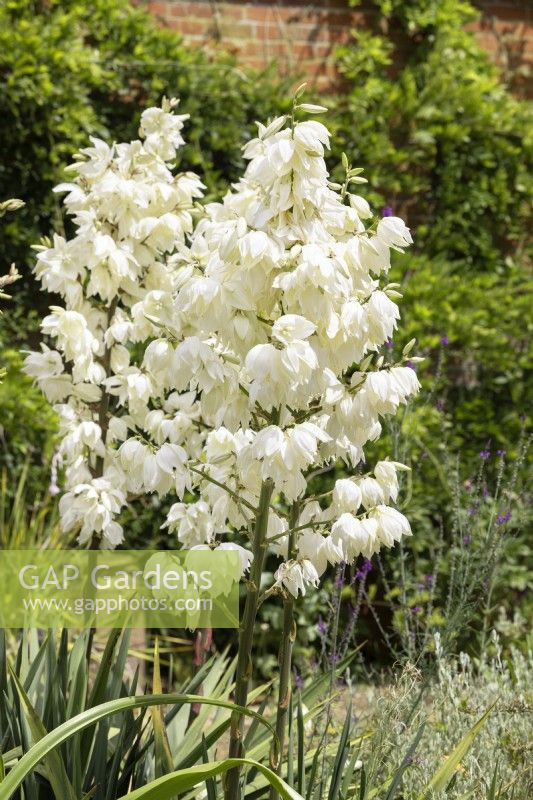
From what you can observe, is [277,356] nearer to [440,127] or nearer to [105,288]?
[105,288]

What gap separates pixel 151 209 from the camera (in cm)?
276

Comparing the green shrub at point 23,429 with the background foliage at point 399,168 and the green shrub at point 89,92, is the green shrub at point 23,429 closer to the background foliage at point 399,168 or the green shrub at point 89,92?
the background foliage at point 399,168

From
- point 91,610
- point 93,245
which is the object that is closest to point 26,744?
point 91,610

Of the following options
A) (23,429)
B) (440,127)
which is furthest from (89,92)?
(440,127)

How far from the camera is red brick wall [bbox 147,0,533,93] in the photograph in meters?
5.07

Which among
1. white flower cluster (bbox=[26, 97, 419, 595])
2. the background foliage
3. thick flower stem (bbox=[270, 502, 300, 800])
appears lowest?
thick flower stem (bbox=[270, 502, 300, 800])

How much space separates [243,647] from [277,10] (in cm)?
400

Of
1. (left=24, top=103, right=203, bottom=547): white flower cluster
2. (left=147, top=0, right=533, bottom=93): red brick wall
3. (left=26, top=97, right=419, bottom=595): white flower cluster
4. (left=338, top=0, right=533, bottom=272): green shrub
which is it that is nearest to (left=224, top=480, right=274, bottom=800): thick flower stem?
(left=26, top=97, right=419, bottom=595): white flower cluster

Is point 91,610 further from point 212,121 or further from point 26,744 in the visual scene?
point 212,121

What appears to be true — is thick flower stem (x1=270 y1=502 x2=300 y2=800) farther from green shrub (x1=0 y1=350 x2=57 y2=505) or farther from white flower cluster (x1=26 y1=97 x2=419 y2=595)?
green shrub (x1=0 y1=350 x2=57 y2=505)

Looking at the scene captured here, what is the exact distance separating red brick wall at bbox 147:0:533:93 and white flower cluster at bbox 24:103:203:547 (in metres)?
2.46

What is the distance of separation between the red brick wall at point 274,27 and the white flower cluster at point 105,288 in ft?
8.08

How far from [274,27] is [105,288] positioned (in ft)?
9.75

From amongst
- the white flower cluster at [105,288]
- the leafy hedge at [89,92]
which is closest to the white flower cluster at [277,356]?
the white flower cluster at [105,288]
